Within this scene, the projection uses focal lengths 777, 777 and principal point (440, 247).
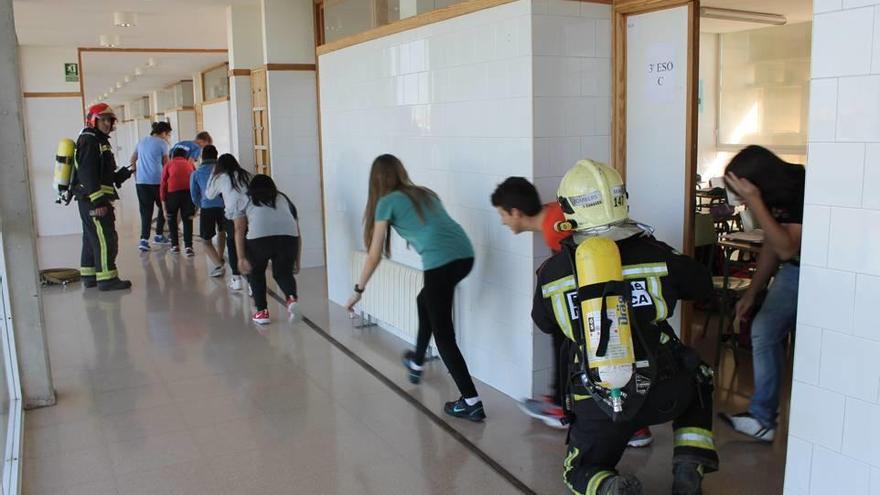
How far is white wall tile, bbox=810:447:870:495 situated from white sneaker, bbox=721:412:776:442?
1.29m

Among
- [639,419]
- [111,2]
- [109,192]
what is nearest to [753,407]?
[639,419]

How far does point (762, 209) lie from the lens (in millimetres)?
3391

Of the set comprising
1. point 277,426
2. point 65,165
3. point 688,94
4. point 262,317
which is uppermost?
point 688,94

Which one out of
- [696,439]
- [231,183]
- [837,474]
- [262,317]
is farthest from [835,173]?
[231,183]

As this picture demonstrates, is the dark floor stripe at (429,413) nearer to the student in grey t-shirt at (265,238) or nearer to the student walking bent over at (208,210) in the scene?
the student in grey t-shirt at (265,238)

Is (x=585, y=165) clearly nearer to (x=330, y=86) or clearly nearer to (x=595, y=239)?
(x=595, y=239)

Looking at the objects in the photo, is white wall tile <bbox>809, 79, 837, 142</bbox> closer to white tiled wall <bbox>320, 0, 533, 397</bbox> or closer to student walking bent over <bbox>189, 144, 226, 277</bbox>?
white tiled wall <bbox>320, 0, 533, 397</bbox>

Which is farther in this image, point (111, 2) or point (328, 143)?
point (111, 2)

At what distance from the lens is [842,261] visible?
89.3 inches

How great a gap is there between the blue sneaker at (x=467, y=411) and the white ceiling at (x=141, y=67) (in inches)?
423

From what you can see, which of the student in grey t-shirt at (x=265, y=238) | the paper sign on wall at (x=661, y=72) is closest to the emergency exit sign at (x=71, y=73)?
the student in grey t-shirt at (x=265, y=238)

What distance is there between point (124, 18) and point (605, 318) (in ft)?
27.4

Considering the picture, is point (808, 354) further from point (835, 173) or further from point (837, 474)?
point (835, 173)

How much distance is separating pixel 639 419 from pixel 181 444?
2304 mm
